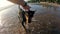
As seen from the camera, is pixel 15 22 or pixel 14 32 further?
pixel 15 22

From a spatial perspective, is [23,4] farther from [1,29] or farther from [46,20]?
[46,20]

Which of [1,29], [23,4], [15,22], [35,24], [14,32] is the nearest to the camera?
[23,4]

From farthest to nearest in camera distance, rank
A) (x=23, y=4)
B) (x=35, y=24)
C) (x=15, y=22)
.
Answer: (x=15, y=22) < (x=35, y=24) < (x=23, y=4)

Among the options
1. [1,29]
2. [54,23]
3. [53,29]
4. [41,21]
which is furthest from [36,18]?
[1,29]

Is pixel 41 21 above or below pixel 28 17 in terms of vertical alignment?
below

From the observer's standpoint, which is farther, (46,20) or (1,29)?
(46,20)

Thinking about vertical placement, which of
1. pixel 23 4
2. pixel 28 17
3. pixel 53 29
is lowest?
pixel 53 29

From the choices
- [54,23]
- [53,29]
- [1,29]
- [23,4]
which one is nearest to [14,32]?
[1,29]

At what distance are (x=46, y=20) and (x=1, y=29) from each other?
4.04 ft

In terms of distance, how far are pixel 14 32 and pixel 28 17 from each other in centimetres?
42

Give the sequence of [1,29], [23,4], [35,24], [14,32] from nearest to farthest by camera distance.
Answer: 1. [23,4]
2. [14,32]
3. [1,29]
4. [35,24]

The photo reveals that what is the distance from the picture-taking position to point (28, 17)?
3230mm

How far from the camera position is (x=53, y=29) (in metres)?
3.37

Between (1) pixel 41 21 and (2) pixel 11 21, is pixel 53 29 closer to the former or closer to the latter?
(1) pixel 41 21
